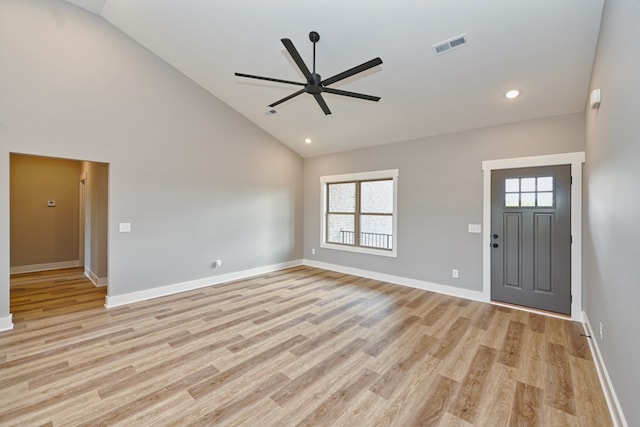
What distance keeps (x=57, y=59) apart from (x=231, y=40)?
2189 millimetres

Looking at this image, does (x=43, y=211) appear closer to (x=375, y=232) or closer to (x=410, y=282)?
(x=375, y=232)

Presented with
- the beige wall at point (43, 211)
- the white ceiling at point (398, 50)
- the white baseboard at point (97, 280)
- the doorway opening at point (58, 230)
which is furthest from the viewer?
the beige wall at point (43, 211)

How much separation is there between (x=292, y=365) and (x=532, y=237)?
11.9 ft

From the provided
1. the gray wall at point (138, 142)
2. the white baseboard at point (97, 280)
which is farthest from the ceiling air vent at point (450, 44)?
the white baseboard at point (97, 280)

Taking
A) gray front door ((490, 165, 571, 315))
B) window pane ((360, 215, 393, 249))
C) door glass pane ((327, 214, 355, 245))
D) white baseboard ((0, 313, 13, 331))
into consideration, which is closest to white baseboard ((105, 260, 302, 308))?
white baseboard ((0, 313, 13, 331))

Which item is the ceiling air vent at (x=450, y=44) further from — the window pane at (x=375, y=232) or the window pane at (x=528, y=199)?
the window pane at (x=375, y=232)

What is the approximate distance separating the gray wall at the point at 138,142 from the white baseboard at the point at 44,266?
144 inches

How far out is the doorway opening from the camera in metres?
4.78

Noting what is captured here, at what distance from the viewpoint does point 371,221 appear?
5.97 m

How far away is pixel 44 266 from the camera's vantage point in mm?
6016

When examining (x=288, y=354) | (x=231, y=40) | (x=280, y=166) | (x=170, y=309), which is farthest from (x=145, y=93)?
(x=288, y=354)

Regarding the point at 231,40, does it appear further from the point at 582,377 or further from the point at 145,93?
the point at 582,377

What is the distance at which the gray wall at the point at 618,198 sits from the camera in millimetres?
1511

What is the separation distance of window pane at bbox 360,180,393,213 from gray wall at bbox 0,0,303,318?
2.02m
